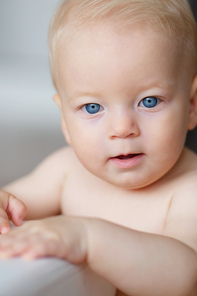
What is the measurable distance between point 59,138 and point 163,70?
84 cm

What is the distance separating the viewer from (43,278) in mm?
523

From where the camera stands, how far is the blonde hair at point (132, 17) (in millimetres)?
817

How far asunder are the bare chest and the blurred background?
36cm

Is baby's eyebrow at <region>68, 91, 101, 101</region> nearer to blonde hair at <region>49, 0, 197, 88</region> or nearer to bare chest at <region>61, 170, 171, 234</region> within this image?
blonde hair at <region>49, 0, 197, 88</region>

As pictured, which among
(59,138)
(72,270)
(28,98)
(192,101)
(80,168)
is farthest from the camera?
(28,98)

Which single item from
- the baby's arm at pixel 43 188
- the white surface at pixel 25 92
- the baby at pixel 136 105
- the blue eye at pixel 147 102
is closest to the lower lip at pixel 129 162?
the baby at pixel 136 105

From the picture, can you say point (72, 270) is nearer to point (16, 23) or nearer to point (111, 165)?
point (111, 165)

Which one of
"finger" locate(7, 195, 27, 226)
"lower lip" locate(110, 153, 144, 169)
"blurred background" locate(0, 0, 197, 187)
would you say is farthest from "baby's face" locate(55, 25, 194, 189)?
"blurred background" locate(0, 0, 197, 187)

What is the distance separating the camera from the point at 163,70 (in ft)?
2.69

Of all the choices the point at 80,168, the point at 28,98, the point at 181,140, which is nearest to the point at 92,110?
the point at 181,140

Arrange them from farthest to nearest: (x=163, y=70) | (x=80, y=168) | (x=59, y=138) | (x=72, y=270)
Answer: (x=59, y=138) → (x=80, y=168) → (x=163, y=70) → (x=72, y=270)

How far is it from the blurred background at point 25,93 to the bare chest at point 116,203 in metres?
0.36

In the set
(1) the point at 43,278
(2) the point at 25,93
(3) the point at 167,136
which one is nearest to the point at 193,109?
(3) the point at 167,136

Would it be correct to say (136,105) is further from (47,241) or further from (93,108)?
(47,241)
